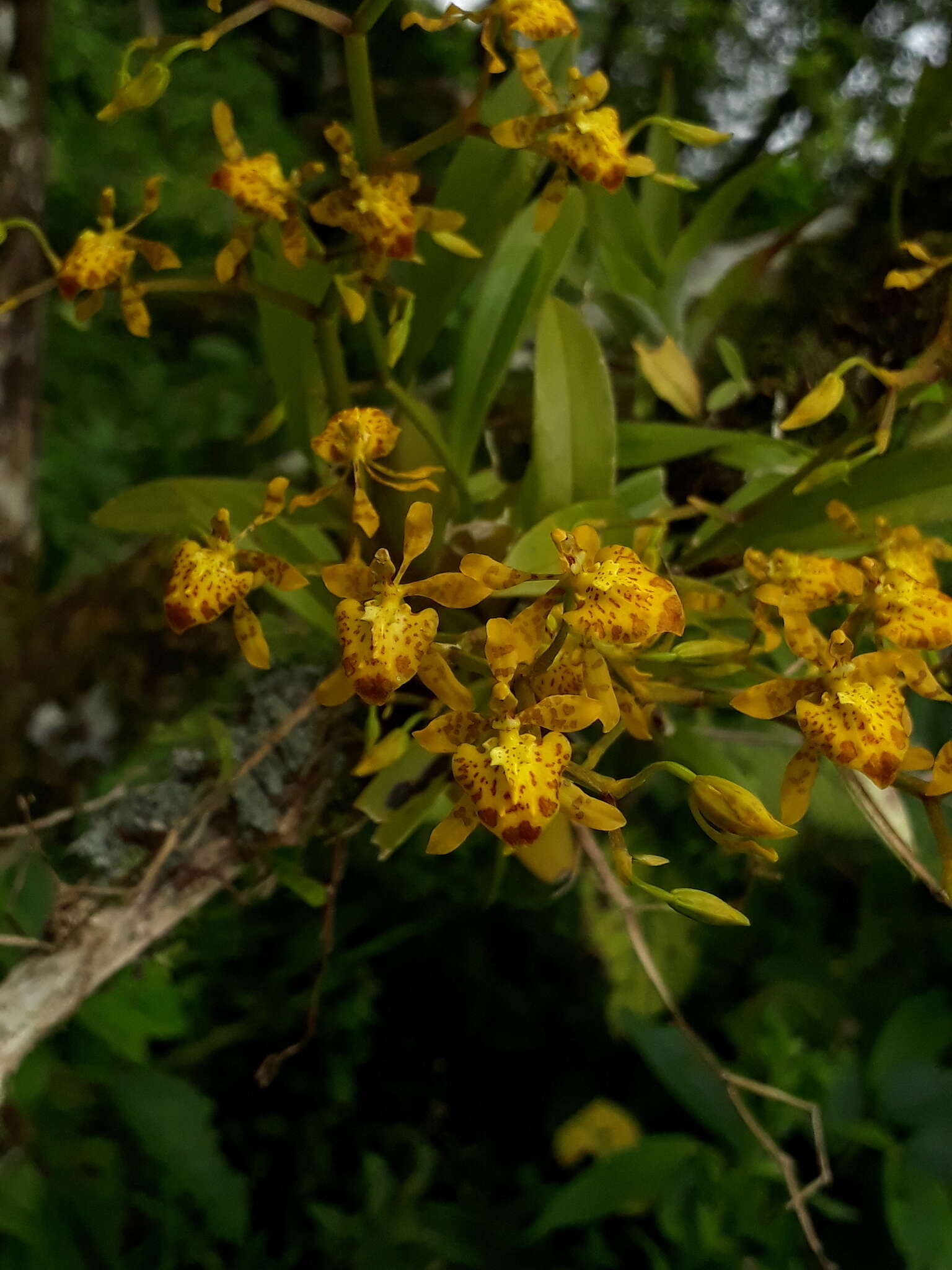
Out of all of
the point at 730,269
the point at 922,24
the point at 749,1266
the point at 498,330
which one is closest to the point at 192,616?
the point at 498,330

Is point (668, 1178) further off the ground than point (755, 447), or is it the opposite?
point (755, 447)

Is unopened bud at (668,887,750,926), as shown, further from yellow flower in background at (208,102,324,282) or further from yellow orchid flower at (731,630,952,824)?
yellow flower in background at (208,102,324,282)

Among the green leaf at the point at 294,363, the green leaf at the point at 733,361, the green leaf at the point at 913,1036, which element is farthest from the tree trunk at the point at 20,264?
the green leaf at the point at 913,1036

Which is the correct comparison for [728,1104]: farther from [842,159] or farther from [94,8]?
[94,8]

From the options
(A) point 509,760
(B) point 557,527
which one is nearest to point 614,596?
(A) point 509,760

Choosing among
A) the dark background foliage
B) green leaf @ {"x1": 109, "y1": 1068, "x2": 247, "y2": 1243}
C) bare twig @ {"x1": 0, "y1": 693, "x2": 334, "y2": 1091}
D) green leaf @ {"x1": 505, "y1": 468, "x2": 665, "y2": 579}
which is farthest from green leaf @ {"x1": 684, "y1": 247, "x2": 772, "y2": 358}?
green leaf @ {"x1": 109, "y1": 1068, "x2": 247, "y2": 1243}

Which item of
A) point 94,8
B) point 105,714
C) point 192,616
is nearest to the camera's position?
point 192,616

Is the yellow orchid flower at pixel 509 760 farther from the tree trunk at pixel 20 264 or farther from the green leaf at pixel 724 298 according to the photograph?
the tree trunk at pixel 20 264
